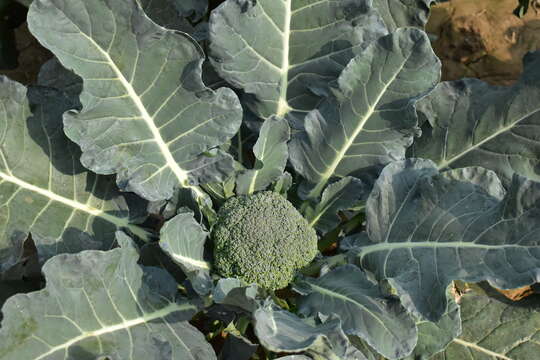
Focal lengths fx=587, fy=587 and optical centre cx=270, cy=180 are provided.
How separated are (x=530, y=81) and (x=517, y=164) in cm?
23

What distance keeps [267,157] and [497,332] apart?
0.79m

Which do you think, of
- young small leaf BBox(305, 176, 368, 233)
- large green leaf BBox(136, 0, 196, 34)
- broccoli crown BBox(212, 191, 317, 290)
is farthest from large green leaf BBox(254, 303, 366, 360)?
large green leaf BBox(136, 0, 196, 34)

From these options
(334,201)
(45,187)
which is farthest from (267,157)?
(45,187)

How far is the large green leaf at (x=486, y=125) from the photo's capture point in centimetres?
163

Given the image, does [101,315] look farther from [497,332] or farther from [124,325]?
[497,332]

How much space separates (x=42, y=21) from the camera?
52.9 inches

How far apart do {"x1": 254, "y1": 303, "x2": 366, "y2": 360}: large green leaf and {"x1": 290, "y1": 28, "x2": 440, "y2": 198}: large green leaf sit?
0.48m

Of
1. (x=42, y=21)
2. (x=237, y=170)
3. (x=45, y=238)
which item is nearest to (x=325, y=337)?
(x=237, y=170)

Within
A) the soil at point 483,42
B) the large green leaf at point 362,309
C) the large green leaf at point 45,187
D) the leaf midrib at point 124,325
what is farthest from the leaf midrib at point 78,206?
the soil at point 483,42

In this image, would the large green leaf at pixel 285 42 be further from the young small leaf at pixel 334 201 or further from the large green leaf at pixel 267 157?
the young small leaf at pixel 334 201

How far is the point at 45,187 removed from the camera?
4.98 ft

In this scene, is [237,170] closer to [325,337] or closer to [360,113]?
[360,113]

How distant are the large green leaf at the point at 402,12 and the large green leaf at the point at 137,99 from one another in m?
0.58

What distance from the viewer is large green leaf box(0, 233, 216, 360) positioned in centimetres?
116
